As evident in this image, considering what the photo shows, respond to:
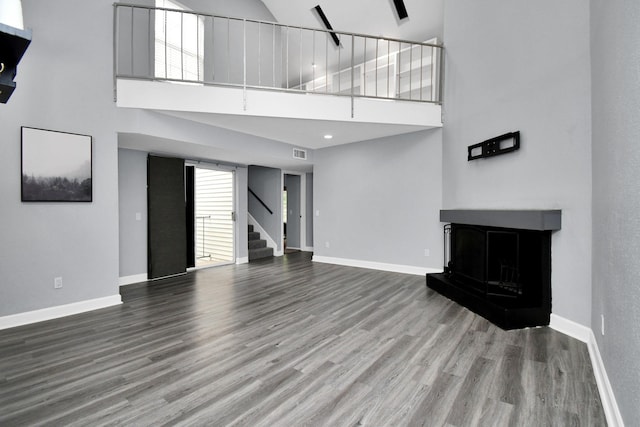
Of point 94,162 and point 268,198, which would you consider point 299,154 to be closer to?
point 268,198

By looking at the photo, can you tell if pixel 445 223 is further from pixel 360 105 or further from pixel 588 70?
pixel 588 70

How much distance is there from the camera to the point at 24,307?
321cm

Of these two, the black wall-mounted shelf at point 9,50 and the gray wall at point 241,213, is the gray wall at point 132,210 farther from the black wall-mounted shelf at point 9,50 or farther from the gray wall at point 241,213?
the black wall-mounted shelf at point 9,50

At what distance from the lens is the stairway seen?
7.46 meters

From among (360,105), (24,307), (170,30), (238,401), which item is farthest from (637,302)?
(170,30)

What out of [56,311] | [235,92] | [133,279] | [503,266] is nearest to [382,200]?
[503,266]

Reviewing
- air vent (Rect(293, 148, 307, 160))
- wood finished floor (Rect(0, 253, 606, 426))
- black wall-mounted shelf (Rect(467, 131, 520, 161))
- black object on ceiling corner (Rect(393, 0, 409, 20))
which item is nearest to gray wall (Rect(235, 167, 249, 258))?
air vent (Rect(293, 148, 307, 160))

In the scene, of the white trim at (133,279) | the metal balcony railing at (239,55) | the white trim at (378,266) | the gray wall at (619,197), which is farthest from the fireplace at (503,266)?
the white trim at (133,279)

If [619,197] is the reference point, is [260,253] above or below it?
below

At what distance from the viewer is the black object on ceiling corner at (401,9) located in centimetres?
661

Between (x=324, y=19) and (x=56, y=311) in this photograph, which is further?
(x=324, y=19)

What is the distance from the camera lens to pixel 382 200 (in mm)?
5883

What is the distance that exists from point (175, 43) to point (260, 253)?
15.8ft

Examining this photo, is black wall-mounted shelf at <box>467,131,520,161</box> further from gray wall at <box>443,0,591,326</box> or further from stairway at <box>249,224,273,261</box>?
stairway at <box>249,224,273,261</box>
